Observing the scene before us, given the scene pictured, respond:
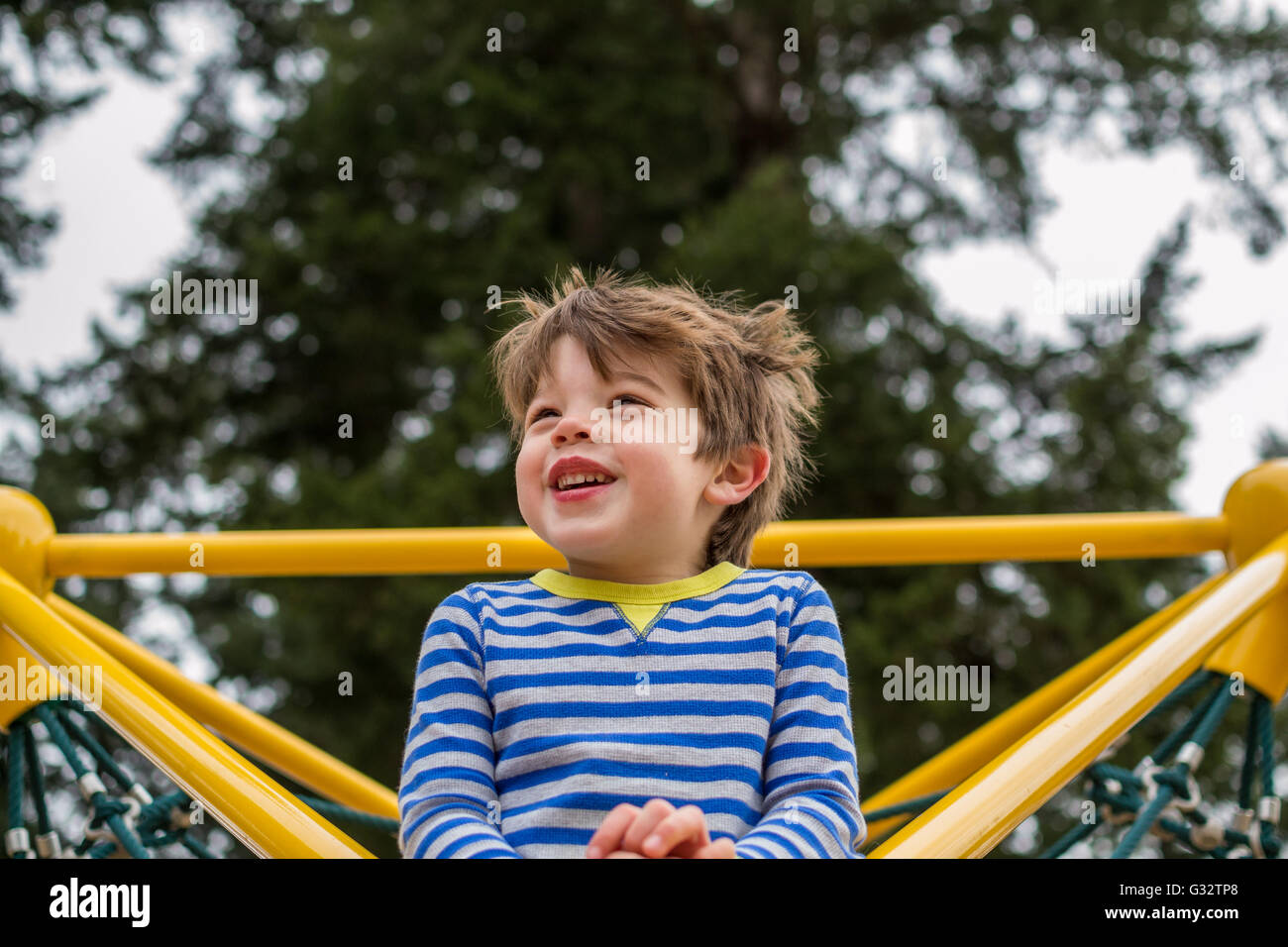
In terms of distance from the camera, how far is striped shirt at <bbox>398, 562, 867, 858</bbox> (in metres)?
1.05

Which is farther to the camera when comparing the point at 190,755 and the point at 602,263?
the point at 602,263

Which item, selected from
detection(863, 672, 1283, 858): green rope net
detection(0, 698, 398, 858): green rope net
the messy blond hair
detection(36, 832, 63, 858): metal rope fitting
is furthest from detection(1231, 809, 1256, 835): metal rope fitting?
detection(36, 832, 63, 858): metal rope fitting

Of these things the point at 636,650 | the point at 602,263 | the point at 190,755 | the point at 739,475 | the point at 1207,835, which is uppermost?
the point at 602,263

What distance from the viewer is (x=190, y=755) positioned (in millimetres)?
1233

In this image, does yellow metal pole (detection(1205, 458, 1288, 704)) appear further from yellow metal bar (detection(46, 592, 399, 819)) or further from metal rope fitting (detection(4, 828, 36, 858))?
metal rope fitting (detection(4, 828, 36, 858))

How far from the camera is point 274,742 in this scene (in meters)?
1.89

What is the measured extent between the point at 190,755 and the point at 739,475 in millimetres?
616

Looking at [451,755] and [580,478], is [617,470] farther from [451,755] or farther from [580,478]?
[451,755]

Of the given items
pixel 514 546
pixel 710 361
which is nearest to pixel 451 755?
pixel 710 361

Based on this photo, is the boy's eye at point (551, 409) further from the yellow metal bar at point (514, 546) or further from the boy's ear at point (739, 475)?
the yellow metal bar at point (514, 546)

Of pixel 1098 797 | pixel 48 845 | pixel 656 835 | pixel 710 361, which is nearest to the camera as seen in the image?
pixel 656 835
